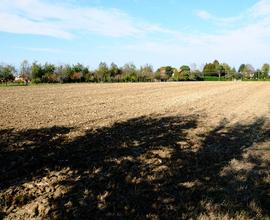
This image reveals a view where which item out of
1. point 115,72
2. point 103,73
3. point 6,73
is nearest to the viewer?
point 6,73

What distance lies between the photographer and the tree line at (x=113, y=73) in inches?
4006

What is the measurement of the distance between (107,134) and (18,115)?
22.7 ft

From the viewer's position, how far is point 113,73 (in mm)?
121500

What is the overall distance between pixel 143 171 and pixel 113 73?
377 ft

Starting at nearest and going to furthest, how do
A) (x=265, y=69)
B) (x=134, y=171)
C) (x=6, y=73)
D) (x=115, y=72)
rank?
(x=134, y=171)
(x=6, y=73)
(x=115, y=72)
(x=265, y=69)

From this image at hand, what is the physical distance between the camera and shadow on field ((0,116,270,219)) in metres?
5.77

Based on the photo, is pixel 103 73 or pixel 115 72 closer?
pixel 103 73

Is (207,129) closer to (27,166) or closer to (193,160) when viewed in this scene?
(193,160)

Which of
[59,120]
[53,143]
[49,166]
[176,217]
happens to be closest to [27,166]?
[49,166]

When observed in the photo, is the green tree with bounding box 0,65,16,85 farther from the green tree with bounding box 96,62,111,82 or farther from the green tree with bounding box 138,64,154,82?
the green tree with bounding box 138,64,154,82

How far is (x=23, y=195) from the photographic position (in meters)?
6.19

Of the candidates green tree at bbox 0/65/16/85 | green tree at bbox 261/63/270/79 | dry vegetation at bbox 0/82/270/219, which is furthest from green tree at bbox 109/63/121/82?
dry vegetation at bbox 0/82/270/219

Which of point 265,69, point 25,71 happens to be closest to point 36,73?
point 25,71

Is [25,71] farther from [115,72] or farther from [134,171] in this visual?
[134,171]
